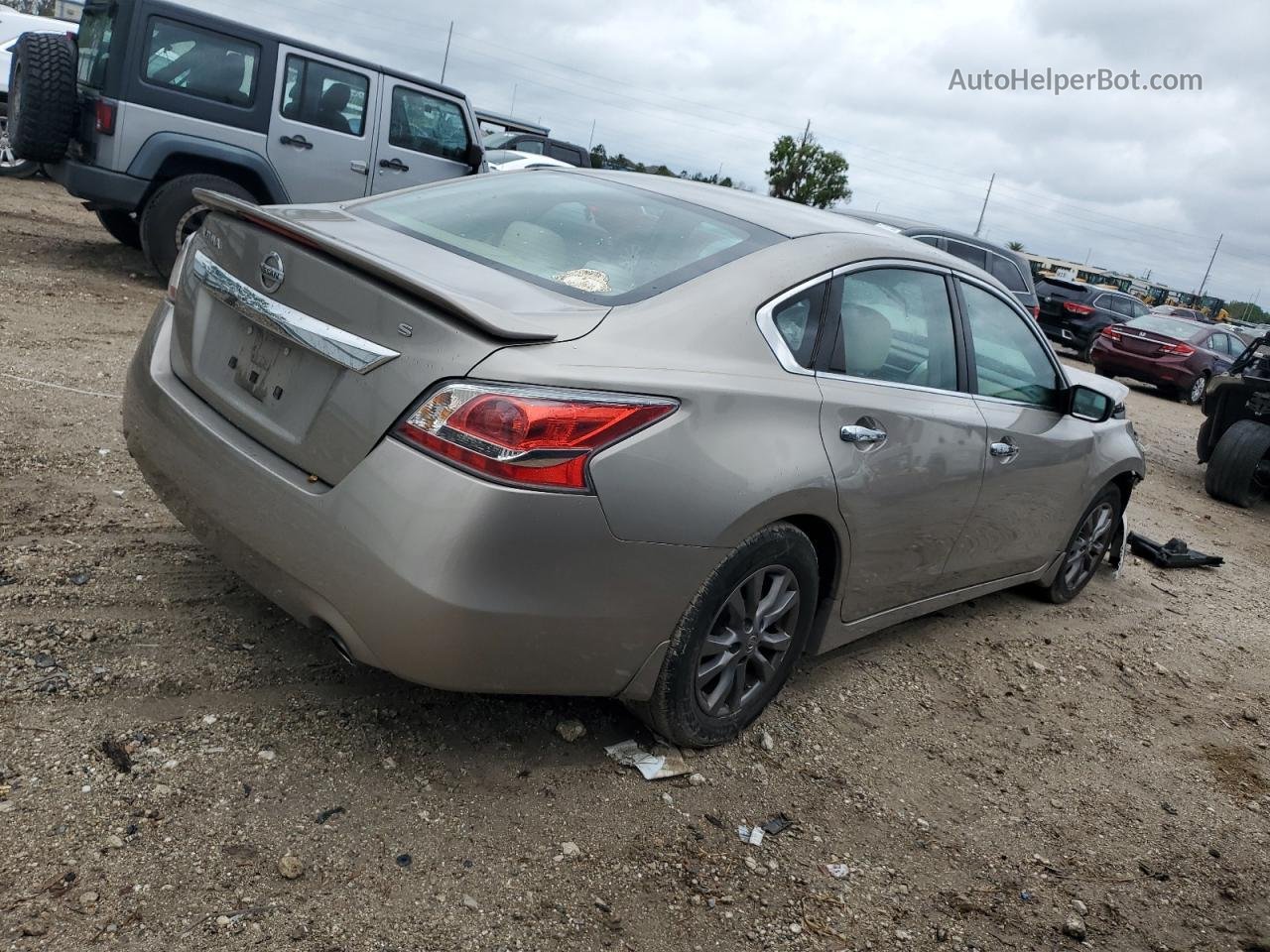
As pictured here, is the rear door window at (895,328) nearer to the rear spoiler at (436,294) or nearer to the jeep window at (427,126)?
the rear spoiler at (436,294)

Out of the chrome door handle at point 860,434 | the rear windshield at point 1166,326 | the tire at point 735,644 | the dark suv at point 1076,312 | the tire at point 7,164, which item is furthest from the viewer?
the dark suv at point 1076,312

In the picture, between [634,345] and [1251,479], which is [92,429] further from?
[1251,479]

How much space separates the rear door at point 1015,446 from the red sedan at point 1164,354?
13.8 metres

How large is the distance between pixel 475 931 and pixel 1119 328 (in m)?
17.7

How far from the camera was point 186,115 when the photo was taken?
8250mm

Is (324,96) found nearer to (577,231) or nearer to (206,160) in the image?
(206,160)

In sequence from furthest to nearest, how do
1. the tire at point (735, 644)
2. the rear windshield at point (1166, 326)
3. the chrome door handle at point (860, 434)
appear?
the rear windshield at point (1166, 326), the chrome door handle at point (860, 434), the tire at point (735, 644)

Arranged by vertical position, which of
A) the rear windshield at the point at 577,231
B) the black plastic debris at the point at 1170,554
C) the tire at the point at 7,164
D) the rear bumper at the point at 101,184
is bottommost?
the black plastic debris at the point at 1170,554

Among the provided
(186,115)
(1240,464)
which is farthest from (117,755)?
(1240,464)

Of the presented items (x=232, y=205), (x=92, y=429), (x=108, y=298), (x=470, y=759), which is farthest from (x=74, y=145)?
(x=470, y=759)

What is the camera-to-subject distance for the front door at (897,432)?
129 inches

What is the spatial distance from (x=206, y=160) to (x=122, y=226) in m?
2.02

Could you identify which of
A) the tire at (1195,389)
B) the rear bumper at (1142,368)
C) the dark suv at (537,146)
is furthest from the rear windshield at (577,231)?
the tire at (1195,389)

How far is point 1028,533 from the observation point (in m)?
4.60
